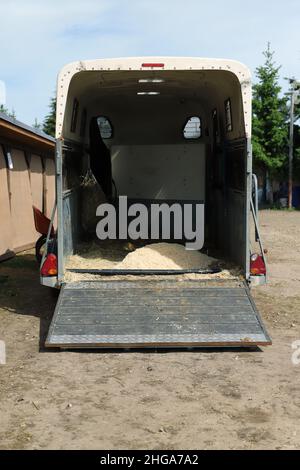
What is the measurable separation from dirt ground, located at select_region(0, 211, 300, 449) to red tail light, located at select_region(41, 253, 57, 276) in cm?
70

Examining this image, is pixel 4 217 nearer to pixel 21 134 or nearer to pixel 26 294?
pixel 21 134

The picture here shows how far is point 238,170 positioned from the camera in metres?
7.14

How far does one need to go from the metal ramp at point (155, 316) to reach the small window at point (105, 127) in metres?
4.55

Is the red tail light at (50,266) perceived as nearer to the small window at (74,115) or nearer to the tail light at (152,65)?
the small window at (74,115)

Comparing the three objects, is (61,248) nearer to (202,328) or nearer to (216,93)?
(202,328)

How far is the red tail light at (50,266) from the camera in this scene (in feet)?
21.5

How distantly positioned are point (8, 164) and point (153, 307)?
7254 mm

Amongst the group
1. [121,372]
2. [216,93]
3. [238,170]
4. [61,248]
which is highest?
[216,93]

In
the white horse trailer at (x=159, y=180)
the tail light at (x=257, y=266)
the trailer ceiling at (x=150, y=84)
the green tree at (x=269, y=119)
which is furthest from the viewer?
the green tree at (x=269, y=119)

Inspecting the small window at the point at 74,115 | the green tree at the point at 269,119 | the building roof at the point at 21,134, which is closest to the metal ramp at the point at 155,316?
the small window at the point at 74,115

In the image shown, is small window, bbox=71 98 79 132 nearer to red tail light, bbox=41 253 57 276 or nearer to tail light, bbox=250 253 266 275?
Result: red tail light, bbox=41 253 57 276

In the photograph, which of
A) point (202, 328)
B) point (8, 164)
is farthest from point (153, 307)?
point (8, 164)

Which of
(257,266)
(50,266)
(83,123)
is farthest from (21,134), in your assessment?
(257,266)

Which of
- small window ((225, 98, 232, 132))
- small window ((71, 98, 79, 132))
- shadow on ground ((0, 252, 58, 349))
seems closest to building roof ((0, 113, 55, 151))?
shadow on ground ((0, 252, 58, 349))
